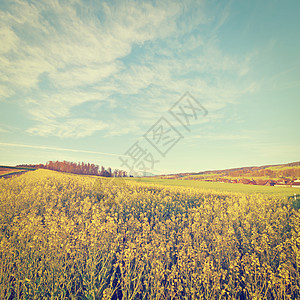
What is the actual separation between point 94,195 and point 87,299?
709 centimetres

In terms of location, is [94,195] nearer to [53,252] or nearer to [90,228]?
[90,228]

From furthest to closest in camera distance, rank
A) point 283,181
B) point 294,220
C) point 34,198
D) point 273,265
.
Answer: point 283,181
point 34,198
point 294,220
point 273,265

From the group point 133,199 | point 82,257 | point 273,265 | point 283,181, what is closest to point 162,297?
point 82,257

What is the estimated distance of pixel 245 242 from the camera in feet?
19.5

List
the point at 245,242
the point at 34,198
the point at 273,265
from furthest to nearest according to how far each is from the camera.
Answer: the point at 34,198 → the point at 245,242 → the point at 273,265

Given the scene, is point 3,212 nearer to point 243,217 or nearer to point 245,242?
point 245,242

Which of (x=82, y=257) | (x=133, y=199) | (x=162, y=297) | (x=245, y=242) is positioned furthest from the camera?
(x=133, y=199)

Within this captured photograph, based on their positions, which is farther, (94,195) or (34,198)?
(94,195)

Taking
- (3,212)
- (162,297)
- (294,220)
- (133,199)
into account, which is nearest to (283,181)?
(294,220)

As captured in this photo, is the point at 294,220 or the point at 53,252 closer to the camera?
the point at 53,252

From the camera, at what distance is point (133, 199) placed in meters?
10.2

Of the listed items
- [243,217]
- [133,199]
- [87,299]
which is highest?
[133,199]

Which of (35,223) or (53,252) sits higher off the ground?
(35,223)

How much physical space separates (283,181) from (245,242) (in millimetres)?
26710
